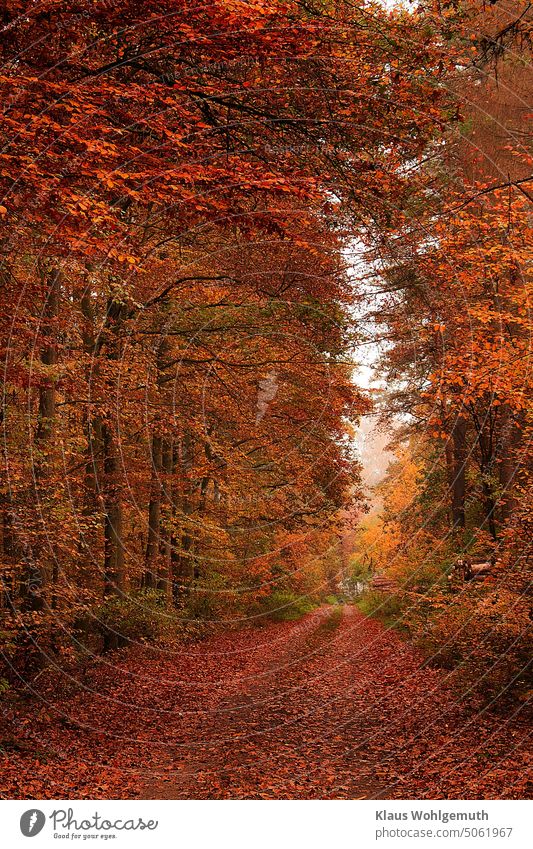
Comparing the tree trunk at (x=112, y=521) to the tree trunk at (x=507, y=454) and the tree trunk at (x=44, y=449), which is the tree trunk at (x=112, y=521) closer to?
the tree trunk at (x=44, y=449)

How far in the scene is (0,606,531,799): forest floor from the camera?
868 centimetres

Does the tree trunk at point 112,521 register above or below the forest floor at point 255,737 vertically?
above

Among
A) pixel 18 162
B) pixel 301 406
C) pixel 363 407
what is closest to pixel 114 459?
pixel 301 406

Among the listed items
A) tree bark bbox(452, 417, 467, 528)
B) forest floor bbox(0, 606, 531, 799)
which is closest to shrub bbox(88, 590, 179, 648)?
forest floor bbox(0, 606, 531, 799)

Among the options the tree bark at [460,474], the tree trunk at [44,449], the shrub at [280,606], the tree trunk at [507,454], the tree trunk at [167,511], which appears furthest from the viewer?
the shrub at [280,606]

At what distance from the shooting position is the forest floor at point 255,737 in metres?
8.68

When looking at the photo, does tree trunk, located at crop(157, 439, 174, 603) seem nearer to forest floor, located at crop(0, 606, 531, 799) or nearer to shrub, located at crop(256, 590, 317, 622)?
forest floor, located at crop(0, 606, 531, 799)

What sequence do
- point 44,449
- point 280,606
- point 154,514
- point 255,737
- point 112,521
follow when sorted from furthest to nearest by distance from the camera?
point 280,606 < point 154,514 < point 112,521 < point 44,449 < point 255,737

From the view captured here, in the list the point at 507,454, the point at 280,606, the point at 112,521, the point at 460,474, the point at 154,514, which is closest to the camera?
the point at 507,454

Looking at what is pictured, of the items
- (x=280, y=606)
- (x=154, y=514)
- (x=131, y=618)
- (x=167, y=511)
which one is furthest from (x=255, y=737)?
(x=280, y=606)

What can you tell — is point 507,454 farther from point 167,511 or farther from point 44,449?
point 167,511

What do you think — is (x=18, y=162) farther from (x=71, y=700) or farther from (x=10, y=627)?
(x=71, y=700)

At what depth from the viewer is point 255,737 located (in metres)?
11.0

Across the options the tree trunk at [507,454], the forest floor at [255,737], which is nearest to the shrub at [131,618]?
the forest floor at [255,737]
